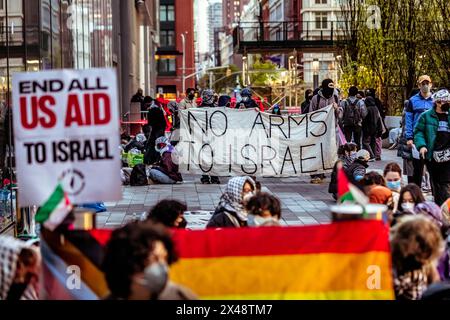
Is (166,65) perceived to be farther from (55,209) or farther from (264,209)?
(55,209)

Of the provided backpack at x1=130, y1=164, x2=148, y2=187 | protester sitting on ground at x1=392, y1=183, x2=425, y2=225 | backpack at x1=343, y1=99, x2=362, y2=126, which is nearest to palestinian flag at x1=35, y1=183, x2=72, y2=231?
protester sitting on ground at x1=392, y1=183, x2=425, y2=225

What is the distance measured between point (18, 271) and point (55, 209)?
379 mm

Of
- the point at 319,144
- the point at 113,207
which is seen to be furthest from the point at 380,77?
the point at 113,207

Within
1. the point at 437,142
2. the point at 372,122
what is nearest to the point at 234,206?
the point at 437,142

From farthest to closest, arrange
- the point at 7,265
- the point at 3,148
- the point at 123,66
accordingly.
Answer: the point at 123,66, the point at 3,148, the point at 7,265

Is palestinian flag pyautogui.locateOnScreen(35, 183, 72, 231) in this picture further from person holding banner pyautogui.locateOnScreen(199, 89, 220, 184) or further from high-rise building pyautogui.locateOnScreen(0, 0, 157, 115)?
person holding banner pyautogui.locateOnScreen(199, 89, 220, 184)

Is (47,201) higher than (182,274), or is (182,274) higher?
(47,201)

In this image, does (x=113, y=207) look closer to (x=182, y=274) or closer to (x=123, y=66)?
(x=182, y=274)

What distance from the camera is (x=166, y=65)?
5551 inches

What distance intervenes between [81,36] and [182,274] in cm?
1866

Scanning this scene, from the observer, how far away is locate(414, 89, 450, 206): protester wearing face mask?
1316 cm

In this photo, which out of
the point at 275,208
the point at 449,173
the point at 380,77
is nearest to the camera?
the point at 275,208

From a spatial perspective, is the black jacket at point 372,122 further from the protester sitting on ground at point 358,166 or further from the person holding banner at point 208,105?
the protester sitting on ground at point 358,166
